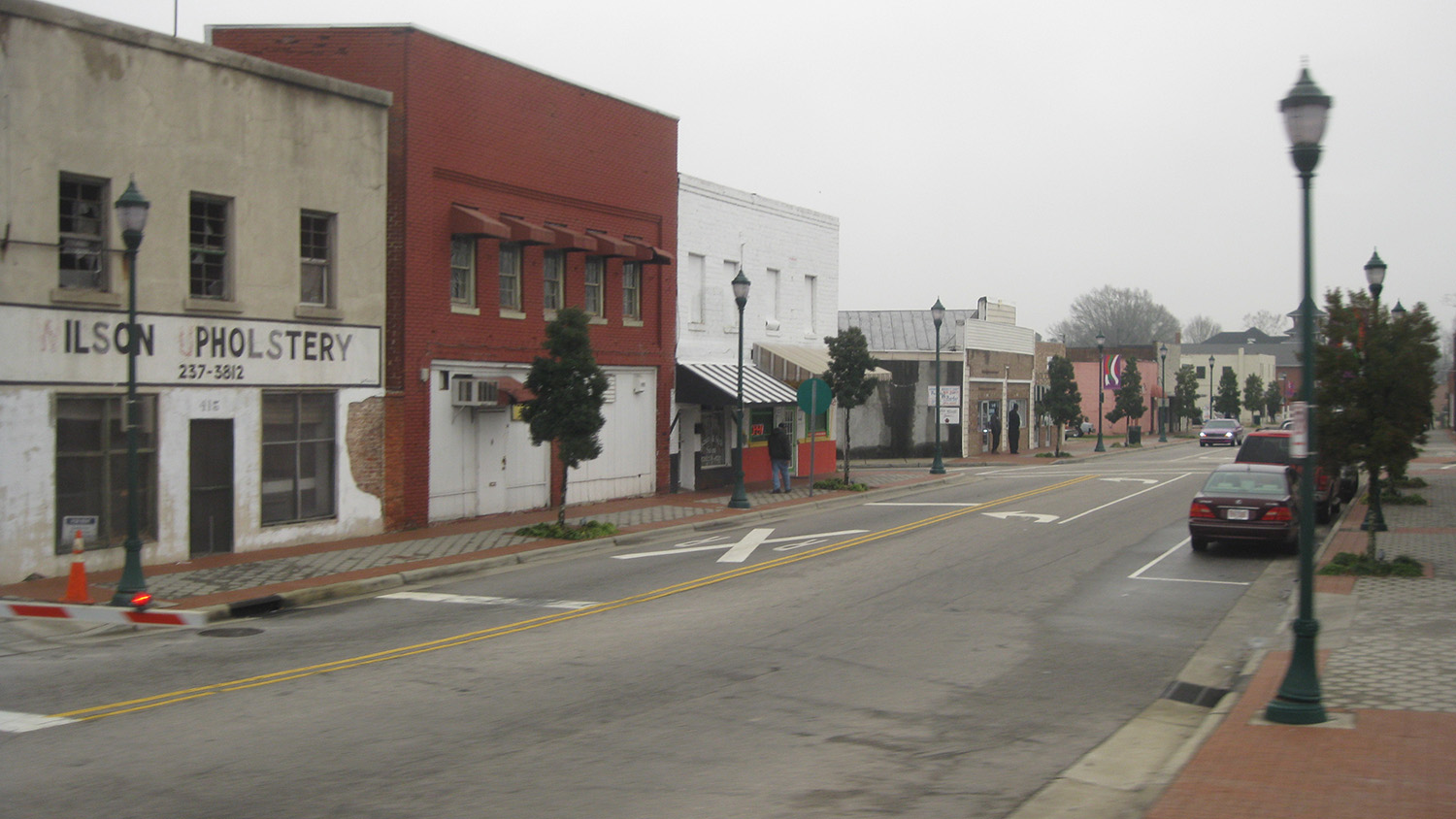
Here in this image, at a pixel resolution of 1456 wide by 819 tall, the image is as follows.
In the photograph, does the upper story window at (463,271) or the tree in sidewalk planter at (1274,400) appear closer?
the upper story window at (463,271)

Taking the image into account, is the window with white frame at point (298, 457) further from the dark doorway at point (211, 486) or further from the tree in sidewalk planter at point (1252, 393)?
the tree in sidewalk planter at point (1252, 393)

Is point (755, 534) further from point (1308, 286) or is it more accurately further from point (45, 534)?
point (1308, 286)

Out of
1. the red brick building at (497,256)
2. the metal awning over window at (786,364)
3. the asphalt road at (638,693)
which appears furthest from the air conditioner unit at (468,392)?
the metal awning over window at (786,364)

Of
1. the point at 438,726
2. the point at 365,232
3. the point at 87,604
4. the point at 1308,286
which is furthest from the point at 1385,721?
the point at 365,232

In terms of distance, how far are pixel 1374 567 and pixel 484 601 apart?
1209 cm

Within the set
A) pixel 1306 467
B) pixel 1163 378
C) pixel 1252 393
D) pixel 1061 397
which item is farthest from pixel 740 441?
pixel 1252 393

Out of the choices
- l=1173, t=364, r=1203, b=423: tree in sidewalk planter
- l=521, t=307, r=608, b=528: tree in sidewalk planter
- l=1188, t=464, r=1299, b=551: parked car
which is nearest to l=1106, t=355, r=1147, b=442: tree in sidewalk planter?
l=1173, t=364, r=1203, b=423: tree in sidewalk planter

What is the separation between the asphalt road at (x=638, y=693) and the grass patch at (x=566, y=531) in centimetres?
238

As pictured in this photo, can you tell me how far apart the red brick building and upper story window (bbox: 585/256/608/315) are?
0.04 metres

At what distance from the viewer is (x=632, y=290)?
27281 millimetres

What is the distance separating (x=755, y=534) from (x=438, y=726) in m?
13.2

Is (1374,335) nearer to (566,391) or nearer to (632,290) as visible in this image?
(566,391)

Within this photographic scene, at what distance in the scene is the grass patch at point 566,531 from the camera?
2027 centimetres

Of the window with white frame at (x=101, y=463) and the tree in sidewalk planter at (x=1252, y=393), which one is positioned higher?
the tree in sidewalk planter at (x=1252, y=393)
